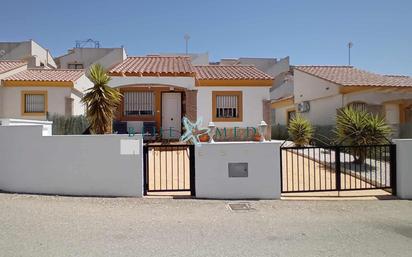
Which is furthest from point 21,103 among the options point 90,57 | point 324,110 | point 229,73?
point 324,110

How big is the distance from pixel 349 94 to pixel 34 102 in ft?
64.8

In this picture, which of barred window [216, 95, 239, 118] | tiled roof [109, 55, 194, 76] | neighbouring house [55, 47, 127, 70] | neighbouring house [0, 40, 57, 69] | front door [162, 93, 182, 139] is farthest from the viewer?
neighbouring house [55, 47, 127, 70]

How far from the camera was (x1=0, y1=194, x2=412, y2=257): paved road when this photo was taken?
15.1 feet

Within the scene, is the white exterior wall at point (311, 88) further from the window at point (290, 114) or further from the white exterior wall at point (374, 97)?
the window at point (290, 114)

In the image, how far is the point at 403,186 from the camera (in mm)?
8172


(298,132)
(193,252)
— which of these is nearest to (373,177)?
(298,132)

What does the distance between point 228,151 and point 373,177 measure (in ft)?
18.2

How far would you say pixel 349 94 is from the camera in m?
18.6

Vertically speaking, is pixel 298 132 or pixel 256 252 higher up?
pixel 298 132

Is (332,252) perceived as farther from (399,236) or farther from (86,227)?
(86,227)

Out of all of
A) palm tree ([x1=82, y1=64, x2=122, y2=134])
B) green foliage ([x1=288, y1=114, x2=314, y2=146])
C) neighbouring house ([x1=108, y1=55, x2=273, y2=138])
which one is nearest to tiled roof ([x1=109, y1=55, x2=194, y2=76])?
neighbouring house ([x1=108, y1=55, x2=273, y2=138])

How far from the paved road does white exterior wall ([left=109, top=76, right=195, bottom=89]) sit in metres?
8.62

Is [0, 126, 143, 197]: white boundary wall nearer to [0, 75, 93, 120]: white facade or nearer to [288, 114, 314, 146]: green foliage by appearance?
[288, 114, 314, 146]: green foliage

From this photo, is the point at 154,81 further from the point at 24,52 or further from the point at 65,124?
the point at 24,52
